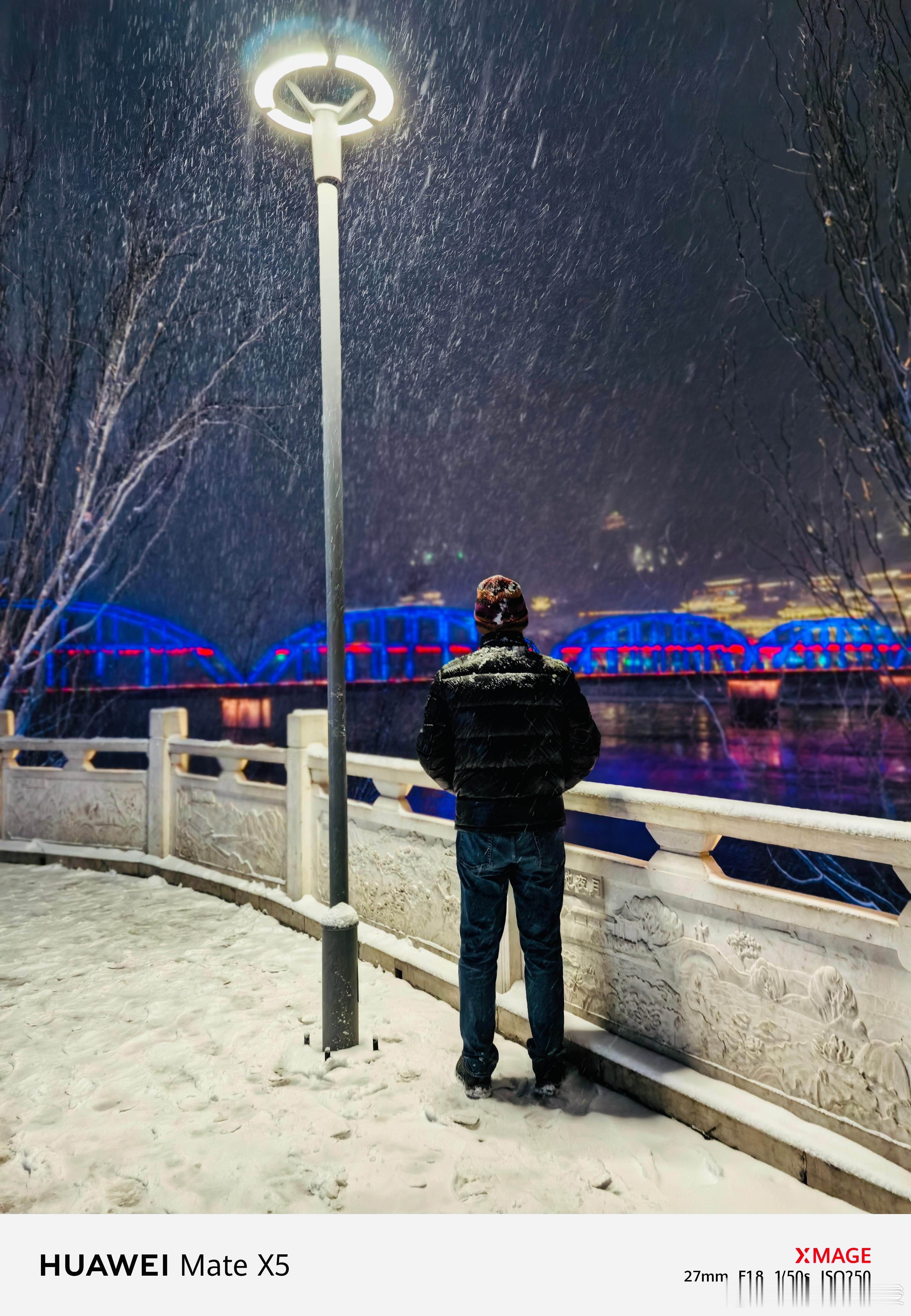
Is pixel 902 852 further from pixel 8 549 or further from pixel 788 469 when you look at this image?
pixel 8 549

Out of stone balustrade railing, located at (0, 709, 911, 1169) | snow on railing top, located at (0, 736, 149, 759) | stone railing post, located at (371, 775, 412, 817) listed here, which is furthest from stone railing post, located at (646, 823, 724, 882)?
snow on railing top, located at (0, 736, 149, 759)

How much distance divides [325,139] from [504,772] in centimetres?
318

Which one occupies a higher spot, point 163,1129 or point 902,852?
point 902,852

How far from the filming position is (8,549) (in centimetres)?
966

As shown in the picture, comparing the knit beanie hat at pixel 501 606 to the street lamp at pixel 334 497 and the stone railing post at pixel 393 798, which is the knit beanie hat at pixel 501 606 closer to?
the street lamp at pixel 334 497

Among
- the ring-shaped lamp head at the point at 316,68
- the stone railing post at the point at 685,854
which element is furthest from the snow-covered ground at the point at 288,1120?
the ring-shaped lamp head at the point at 316,68

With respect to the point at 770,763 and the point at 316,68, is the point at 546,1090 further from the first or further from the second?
→ the point at 770,763

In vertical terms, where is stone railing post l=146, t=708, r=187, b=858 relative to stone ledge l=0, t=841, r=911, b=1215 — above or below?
above

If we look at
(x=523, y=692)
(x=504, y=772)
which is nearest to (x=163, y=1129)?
(x=504, y=772)

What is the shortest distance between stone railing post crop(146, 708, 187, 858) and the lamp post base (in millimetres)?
4134

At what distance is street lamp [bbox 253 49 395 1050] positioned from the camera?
3.57 meters

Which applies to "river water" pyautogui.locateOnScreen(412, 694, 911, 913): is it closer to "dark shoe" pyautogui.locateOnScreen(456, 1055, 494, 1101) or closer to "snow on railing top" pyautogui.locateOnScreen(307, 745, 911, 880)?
"snow on railing top" pyautogui.locateOnScreen(307, 745, 911, 880)

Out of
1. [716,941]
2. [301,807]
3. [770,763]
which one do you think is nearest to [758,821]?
[716,941]
